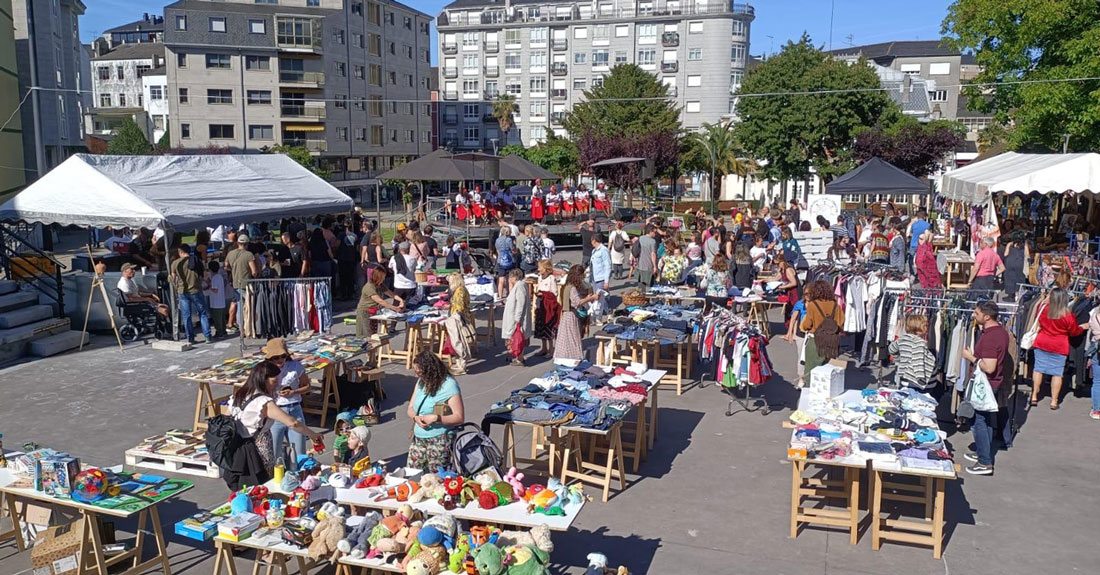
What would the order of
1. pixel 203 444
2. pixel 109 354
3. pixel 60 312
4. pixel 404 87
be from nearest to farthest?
pixel 203 444 → pixel 109 354 → pixel 60 312 → pixel 404 87

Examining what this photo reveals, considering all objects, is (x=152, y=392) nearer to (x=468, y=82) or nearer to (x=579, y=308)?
(x=579, y=308)

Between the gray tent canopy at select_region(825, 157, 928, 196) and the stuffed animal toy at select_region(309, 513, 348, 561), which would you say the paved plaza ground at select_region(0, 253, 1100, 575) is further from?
the gray tent canopy at select_region(825, 157, 928, 196)

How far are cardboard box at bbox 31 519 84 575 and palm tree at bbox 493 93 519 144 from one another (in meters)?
69.6

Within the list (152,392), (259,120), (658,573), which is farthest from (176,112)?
(658,573)

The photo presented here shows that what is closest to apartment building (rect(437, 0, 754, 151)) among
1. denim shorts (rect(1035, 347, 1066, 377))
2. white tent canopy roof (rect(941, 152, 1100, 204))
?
white tent canopy roof (rect(941, 152, 1100, 204))

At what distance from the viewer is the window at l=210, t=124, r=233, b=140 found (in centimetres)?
5500

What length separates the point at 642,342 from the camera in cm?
1105

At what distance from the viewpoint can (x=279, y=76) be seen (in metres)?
55.9

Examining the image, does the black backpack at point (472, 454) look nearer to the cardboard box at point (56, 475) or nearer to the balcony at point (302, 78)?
the cardboard box at point (56, 475)

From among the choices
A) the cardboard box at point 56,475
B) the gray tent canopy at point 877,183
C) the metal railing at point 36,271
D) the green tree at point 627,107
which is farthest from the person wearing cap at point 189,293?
the green tree at point 627,107

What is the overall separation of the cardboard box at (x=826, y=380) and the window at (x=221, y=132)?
5333cm

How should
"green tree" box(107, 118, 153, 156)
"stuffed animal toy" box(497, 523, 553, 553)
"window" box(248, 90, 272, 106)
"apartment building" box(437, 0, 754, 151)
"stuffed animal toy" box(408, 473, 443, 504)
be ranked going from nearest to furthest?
1. "stuffed animal toy" box(497, 523, 553, 553)
2. "stuffed animal toy" box(408, 473, 443, 504)
3. "green tree" box(107, 118, 153, 156)
4. "window" box(248, 90, 272, 106)
5. "apartment building" box(437, 0, 754, 151)

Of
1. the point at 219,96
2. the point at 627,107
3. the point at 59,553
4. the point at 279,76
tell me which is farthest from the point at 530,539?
the point at 279,76

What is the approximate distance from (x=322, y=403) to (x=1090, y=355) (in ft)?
30.4
